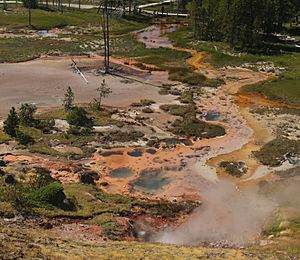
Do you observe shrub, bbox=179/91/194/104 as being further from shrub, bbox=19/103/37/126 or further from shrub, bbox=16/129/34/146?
shrub, bbox=16/129/34/146

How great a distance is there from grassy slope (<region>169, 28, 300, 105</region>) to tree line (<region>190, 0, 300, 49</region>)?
3.04m

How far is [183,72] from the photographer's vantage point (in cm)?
7388

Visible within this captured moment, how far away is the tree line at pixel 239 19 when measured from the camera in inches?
3511

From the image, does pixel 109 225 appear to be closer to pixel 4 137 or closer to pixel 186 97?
pixel 4 137

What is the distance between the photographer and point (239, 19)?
89.1 metres

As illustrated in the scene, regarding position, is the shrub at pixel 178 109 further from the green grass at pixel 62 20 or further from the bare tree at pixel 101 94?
the green grass at pixel 62 20

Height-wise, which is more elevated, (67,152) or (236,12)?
(236,12)

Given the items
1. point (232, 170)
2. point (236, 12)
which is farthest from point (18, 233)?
point (236, 12)

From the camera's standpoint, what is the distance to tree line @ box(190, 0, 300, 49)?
89.2 meters

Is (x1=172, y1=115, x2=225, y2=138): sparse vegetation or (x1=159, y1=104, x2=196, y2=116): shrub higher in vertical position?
(x1=159, y1=104, x2=196, y2=116): shrub

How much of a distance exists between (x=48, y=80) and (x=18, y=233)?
4891cm

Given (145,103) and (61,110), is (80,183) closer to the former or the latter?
(61,110)

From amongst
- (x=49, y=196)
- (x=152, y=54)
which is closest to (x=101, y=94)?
(x=49, y=196)

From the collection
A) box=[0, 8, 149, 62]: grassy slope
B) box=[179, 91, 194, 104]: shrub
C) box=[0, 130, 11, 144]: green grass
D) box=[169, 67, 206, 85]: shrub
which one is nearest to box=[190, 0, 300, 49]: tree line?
box=[0, 8, 149, 62]: grassy slope
